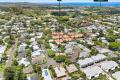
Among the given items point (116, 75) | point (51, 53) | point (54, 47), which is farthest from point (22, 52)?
point (116, 75)

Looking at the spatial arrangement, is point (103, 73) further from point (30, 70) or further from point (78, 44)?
point (78, 44)

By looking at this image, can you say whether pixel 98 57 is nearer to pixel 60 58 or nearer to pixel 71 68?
pixel 60 58

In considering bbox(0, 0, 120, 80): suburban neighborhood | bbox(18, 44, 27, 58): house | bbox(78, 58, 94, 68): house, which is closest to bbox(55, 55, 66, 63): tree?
bbox(0, 0, 120, 80): suburban neighborhood

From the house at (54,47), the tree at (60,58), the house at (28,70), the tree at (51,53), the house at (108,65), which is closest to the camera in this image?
the house at (28,70)

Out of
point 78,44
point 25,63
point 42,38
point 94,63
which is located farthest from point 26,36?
point 94,63

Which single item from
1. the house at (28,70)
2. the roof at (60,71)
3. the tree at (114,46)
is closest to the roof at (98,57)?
the tree at (114,46)

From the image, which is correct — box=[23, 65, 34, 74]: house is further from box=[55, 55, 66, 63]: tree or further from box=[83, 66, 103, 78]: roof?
box=[83, 66, 103, 78]: roof

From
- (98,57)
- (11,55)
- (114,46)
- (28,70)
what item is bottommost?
(11,55)

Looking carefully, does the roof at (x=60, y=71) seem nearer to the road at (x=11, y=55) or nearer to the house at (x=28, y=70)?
the house at (x=28, y=70)

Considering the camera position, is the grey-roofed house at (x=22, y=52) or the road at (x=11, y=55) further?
the grey-roofed house at (x=22, y=52)
